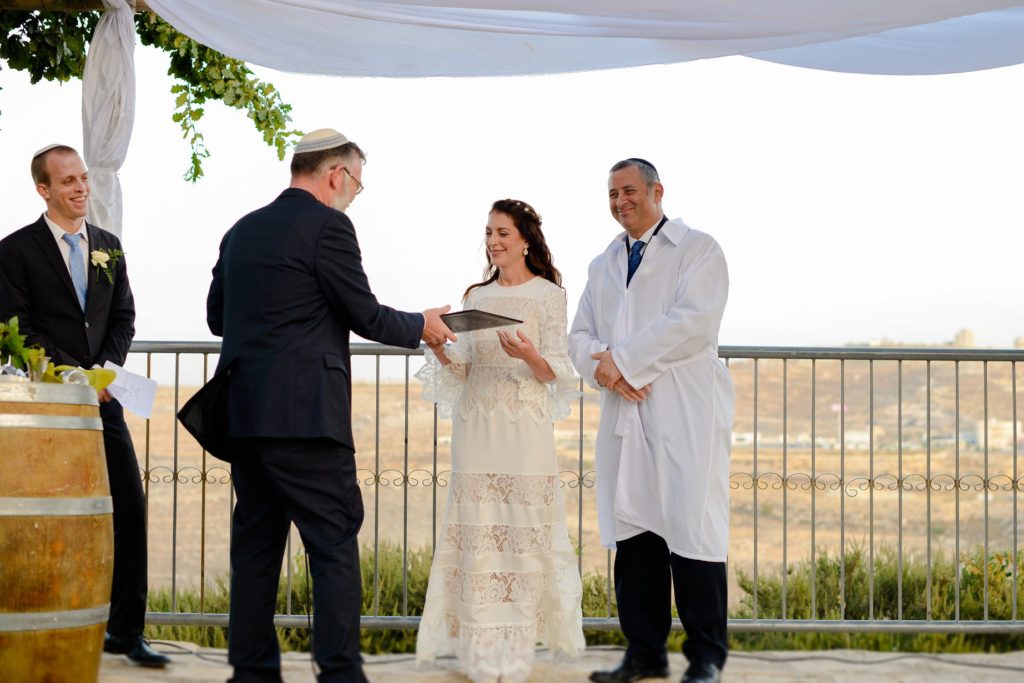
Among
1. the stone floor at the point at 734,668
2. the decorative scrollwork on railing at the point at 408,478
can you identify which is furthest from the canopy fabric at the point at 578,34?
the stone floor at the point at 734,668

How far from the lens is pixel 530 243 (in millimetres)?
4320

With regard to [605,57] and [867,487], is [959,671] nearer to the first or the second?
[867,487]

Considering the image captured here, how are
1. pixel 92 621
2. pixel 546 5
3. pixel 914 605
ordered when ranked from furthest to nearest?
pixel 914 605
pixel 546 5
pixel 92 621

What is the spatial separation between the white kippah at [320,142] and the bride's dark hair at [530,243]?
Answer: 918 mm

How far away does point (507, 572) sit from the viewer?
13.6 feet

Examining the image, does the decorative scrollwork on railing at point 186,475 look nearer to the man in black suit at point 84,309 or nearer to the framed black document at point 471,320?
the man in black suit at point 84,309

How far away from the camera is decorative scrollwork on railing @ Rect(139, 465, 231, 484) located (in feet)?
17.2

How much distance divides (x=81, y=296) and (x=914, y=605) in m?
5.98

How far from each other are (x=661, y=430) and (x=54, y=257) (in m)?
2.26

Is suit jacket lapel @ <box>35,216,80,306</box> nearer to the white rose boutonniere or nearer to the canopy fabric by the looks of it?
the white rose boutonniere

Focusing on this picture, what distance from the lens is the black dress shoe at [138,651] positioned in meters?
4.32

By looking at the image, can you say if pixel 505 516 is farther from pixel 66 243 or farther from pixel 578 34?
pixel 66 243

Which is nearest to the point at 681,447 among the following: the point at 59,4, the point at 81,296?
the point at 81,296

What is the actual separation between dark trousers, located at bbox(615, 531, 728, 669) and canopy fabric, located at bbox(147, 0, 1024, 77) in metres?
1.81
